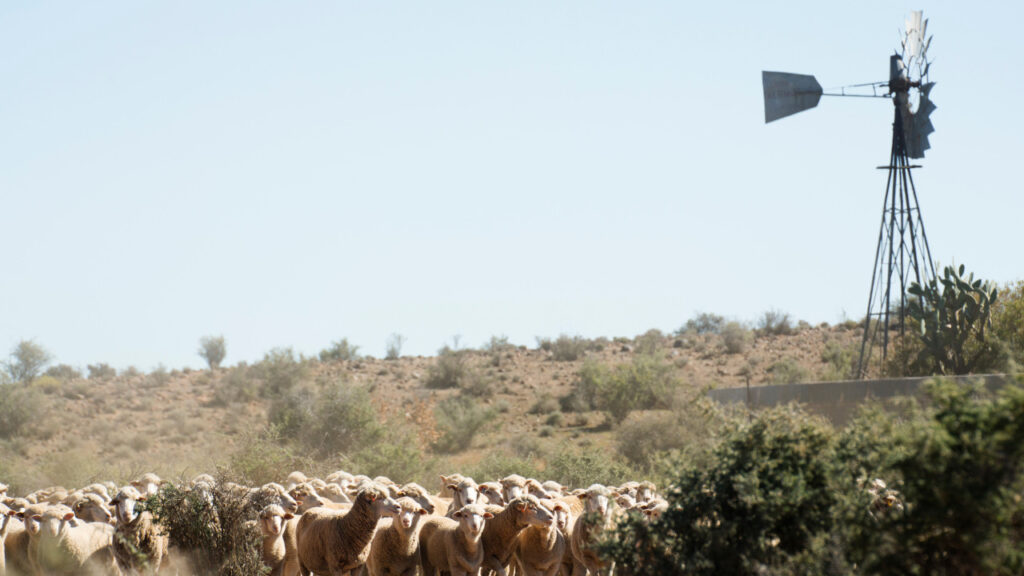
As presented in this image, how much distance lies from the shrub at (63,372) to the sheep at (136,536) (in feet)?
185

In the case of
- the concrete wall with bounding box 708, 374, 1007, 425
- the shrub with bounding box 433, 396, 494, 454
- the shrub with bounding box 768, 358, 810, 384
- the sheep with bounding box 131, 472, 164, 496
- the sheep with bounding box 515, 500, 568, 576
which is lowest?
the sheep with bounding box 515, 500, 568, 576

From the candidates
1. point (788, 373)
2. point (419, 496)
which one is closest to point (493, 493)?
point (419, 496)

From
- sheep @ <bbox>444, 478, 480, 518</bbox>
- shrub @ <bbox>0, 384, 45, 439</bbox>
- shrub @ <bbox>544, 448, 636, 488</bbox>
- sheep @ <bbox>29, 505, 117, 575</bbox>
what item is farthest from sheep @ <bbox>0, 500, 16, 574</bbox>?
shrub @ <bbox>0, 384, 45, 439</bbox>

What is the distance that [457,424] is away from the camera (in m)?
44.5

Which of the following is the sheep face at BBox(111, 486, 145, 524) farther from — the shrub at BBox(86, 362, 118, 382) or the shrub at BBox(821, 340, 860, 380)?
the shrub at BBox(86, 362, 118, 382)

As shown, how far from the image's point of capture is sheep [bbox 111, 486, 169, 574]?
47.0 ft

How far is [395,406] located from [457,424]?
5.71 metres

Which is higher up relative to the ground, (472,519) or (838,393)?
(838,393)

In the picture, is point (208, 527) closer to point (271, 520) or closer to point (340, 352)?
point (271, 520)

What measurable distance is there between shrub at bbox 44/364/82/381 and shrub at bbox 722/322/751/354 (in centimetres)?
3849

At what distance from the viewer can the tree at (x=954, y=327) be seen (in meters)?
25.4

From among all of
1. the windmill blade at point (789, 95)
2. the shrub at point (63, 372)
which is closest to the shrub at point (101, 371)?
the shrub at point (63, 372)

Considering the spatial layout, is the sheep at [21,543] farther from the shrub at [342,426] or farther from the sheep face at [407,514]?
the shrub at [342,426]

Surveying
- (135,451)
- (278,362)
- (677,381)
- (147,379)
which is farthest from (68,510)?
(147,379)
